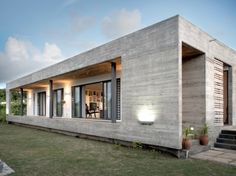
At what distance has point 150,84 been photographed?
7324 millimetres

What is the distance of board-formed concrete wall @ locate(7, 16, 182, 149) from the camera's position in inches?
260

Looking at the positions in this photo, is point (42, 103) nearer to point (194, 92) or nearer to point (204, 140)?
point (194, 92)

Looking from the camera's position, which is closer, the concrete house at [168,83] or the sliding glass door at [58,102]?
the concrete house at [168,83]

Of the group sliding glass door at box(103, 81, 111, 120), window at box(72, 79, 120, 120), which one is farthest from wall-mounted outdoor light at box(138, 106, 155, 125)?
window at box(72, 79, 120, 120)

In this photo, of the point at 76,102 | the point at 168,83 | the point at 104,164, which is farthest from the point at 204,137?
the point at 76,102

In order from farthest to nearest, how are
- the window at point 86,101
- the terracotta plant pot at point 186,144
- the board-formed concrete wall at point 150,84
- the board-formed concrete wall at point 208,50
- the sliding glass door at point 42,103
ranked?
1. the sliding glass door at point 42,103
2. the window at point 86,101
3. the board-formed concrete wall at point 208,50
4. the board-formed concrete wall at point 150,84
5. the terracotta plant pot at point 186,144

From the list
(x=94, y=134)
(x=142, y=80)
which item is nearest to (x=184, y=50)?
(x=142, y=80)

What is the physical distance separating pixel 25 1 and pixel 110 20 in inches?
245

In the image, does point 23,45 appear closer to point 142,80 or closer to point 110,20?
point 110,20

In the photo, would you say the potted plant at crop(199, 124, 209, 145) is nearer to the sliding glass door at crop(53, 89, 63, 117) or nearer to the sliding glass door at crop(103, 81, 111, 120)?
the sliding glass door at crop(103, 81, 111, 120)

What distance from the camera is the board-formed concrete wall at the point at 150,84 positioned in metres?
6.61

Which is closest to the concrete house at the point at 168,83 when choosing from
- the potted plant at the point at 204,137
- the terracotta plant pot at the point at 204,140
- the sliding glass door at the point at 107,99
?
the potted plant at the point at 204,137

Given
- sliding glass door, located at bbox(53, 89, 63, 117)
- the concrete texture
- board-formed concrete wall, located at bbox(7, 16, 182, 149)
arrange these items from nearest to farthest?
the concrete texture → board-formed concrete wall, located at bbox(7, 16, 182, 149) → sliding glass door, located at bbox(53, 89, 63, 117)

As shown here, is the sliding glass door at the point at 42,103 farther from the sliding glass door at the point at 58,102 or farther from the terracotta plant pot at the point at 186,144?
the terracotta plant pot at the point at 186,144
